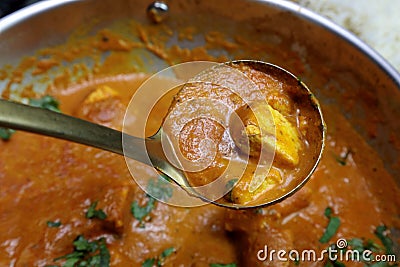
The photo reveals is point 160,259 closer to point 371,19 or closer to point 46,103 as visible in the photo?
point 46,103

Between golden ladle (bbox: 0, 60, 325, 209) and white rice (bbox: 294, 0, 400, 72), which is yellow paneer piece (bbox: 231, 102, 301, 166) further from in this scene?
white rice (bbox: 294, 0, 400, 72)

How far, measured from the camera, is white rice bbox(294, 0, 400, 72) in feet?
8.07

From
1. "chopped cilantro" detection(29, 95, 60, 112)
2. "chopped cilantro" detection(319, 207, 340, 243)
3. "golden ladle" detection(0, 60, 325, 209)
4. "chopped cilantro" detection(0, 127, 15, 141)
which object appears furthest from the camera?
"chopped cilantro" detection(29, 95, 60, 112)

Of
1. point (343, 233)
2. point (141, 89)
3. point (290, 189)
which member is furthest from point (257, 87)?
point (141, 89)

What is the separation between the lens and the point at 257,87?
166cm

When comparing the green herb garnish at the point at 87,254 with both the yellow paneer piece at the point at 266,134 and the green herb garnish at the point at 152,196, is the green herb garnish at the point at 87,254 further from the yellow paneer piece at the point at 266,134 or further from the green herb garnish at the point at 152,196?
the yellow paneer piece at the point at 266,134

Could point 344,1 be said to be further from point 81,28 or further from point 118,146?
point 118,146

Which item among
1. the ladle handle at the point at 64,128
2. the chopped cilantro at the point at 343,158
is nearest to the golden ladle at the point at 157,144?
the ladle handle at the point at 64,128

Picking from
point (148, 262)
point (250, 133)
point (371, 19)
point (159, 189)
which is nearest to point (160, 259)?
point (148, 262)

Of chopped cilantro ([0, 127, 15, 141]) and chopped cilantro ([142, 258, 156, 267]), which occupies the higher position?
chopped cilantro ([142, 258, 156, 267])

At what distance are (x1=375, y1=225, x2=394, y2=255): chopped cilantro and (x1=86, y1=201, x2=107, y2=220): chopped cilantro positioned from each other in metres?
1.22

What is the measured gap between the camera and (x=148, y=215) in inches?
80.0

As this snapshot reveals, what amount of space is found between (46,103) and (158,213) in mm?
903

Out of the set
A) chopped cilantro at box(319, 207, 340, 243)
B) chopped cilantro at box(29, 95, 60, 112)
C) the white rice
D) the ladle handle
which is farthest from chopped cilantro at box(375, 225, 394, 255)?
chopped cilantro at box(29, 95, 60, 112)
